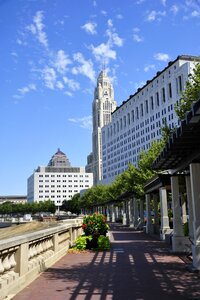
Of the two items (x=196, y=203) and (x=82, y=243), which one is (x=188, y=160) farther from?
(x=82, y=243)

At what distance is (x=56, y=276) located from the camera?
10.4 m

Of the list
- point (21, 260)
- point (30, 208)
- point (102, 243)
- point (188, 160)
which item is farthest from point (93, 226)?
point (30, 208)

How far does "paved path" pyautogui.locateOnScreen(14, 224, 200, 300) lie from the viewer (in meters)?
7.98

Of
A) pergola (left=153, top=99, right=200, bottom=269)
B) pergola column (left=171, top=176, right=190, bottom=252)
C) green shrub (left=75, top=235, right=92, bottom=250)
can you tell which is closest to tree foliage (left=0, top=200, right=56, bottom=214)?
green shrub (left=75, top=235, right=92, bottom=250)

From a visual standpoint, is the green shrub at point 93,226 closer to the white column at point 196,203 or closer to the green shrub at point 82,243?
the green shrub at point 82,243

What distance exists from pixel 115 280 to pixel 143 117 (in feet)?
428

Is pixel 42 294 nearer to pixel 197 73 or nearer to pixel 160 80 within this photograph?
pixel 197 73

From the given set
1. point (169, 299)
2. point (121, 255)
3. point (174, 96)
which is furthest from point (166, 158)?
point (174, 96)

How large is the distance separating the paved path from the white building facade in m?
76.1

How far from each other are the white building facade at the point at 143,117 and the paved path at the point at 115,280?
250 feet

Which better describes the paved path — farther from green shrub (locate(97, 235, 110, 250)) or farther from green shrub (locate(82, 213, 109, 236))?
green shrub (locate(82, 213, 109, 236))

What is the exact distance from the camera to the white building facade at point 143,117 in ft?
366

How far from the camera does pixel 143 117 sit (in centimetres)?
13850

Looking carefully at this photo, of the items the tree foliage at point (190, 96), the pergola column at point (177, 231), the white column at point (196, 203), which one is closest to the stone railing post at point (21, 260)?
the white column at point (196, 203)
